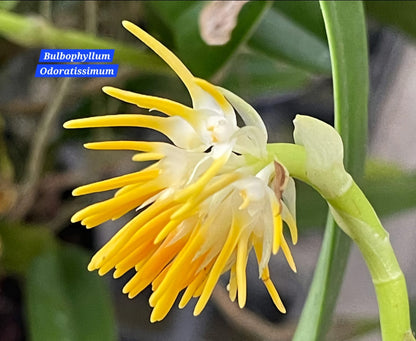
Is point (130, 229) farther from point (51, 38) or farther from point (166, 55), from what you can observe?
point (51, 38)

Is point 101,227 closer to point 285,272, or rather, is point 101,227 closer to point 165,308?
point 285,272

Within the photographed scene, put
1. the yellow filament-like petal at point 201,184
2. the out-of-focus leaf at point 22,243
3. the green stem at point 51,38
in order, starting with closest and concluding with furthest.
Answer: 1. the yellow filament-like petal at point 201,184
2. the green stem at point 51,38
3. the out-of-focus leaf at point 22,243

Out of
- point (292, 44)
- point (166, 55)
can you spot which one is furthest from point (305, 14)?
point (166, 55)

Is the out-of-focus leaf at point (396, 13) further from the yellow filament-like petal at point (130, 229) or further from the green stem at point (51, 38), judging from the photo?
the yellow filament-like petal at point (130, 229)

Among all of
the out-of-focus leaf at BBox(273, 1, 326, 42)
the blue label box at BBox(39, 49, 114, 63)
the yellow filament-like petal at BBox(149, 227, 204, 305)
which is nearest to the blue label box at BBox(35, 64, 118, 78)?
the blue label box at BBox(39, 49, 114, 63)

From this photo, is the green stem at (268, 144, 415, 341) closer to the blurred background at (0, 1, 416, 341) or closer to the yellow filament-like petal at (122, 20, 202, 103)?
the yellow filament-like petal at (122, 20, 202, 103)

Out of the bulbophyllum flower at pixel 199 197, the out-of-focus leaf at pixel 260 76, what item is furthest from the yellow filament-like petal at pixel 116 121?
the out-of-focus leaf at pixel 260 76
